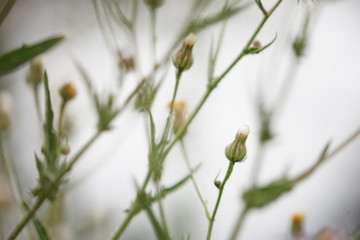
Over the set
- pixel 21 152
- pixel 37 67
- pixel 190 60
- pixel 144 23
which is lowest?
pixel 190 60

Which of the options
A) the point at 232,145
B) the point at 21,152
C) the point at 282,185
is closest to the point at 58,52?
the point at 21,152

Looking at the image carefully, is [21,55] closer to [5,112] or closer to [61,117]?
[61,117]

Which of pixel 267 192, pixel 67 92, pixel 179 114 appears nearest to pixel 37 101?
pixel 67 92

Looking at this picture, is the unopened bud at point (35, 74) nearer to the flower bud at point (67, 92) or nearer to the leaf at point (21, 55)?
the flower bud at point (67, 92)

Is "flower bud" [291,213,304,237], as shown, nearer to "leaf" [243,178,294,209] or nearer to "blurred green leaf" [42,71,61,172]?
"leaf" [243,178,294,209]

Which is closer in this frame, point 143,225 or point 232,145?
point 232,145

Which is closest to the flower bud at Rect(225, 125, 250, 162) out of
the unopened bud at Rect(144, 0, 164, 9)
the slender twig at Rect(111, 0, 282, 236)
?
the slender twig at Rect(111, 0, 282, 236)

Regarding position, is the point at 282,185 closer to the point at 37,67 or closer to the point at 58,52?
the point at 37,67
